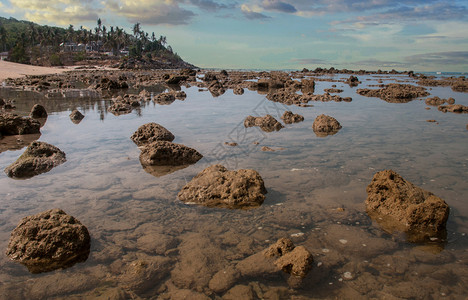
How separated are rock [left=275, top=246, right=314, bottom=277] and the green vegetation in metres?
110

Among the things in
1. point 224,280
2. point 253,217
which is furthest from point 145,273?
point 253,217

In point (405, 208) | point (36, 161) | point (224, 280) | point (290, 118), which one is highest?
point (290, 118)

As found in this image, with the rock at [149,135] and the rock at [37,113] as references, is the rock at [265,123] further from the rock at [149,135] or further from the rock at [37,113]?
the rock at [37,113]

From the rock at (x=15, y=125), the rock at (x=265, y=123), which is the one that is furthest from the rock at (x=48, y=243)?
the rock at (x=265, y=123)

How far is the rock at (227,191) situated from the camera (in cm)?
647

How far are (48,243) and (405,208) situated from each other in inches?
235

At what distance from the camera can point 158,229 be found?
5504 millimetres

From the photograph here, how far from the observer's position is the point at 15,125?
40.5 feet

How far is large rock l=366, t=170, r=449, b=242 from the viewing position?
5414 millimetres

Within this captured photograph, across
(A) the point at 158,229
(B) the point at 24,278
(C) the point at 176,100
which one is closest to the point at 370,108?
(C) the point at 176,100

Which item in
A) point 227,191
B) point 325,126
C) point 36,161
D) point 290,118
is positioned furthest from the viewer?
point 290,118

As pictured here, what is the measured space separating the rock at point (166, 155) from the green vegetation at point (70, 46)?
344 ft

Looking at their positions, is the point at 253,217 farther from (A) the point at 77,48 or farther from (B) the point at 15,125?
(A) the point at 77,48

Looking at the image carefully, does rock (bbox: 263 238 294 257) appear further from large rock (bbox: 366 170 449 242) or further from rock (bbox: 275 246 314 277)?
large rock (bbox: 366 170 449 242)
